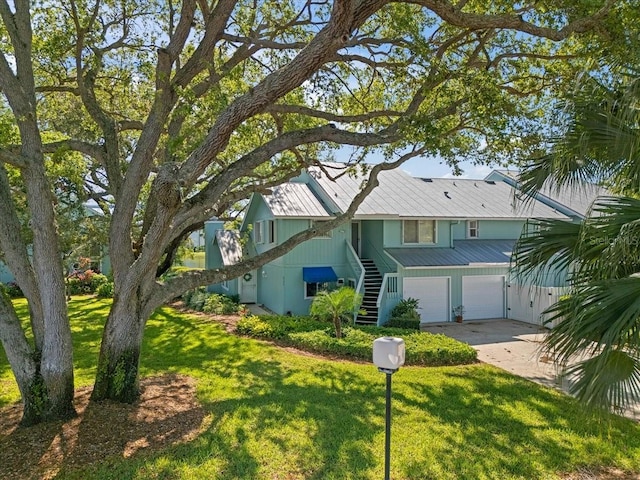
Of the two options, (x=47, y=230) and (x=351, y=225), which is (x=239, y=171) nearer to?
(x=47, y=230)

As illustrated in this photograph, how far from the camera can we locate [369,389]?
9.00 m

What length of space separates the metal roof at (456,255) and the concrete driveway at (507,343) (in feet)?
8.70

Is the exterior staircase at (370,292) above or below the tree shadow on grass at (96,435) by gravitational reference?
above

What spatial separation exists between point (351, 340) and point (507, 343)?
5860 mm

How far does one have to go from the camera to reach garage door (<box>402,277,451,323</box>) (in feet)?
57.1

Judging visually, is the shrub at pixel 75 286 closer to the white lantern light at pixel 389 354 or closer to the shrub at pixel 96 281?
the shrub at pixel 96 281

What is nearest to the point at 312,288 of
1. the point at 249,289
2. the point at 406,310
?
the point at 406,310

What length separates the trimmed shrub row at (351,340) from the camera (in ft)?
38.2

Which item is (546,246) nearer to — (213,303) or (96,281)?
(213,303)

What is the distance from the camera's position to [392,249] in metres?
18.2

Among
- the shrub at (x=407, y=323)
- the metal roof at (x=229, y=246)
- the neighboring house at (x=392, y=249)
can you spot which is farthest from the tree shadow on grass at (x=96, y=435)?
the metal roof at (x=229, y=246)

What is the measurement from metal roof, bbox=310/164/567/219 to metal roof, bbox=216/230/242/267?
266 inches

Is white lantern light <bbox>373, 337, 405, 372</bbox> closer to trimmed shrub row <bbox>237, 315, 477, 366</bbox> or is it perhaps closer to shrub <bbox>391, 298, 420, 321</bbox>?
trimmed shrub row <bbox>237, 315, 477, 366</bbox>

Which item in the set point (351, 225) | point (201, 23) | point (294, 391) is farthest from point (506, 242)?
point (201, 23)
